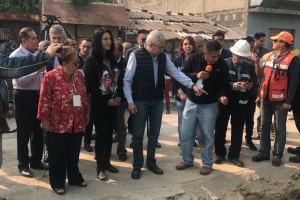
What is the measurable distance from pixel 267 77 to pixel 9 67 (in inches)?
144

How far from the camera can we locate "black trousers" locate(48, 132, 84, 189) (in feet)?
12.6

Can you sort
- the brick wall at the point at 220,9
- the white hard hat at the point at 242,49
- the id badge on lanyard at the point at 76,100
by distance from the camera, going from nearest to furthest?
the id badge on lanyard at the point at 76,100, the white hard hat at the point at 242,49, the brick wall at the point at 220,9

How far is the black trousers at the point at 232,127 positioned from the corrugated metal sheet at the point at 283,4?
9413 mm

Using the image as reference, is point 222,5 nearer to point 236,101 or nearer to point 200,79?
point 236,101

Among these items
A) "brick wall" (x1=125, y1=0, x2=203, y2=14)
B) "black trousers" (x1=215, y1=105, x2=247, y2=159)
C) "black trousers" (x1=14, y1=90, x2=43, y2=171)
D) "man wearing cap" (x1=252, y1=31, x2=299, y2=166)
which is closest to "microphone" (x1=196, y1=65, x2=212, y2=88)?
"black trousers" (x1=215, y1=105, x2=247, y2=159)

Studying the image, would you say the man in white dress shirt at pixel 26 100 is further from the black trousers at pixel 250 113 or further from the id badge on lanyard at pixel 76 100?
the black trousers at pixel 250 113

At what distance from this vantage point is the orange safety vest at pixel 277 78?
487cm

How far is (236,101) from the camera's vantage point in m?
4.95

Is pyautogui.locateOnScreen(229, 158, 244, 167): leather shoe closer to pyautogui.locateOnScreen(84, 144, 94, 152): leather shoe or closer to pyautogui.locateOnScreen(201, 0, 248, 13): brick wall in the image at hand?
pyautogui.locateOnScreen(84, 144, 94, 152): leather shoe

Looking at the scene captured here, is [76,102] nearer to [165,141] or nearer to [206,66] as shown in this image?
[206,66]

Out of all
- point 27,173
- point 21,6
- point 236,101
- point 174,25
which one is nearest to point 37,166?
point 27,173

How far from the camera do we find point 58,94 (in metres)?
3.77

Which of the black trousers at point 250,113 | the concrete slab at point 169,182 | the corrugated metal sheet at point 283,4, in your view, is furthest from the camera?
the corrugated metal sheet at point 283,4

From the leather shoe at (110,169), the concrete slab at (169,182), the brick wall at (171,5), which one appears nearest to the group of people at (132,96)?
the leather shoe at (110,169)
